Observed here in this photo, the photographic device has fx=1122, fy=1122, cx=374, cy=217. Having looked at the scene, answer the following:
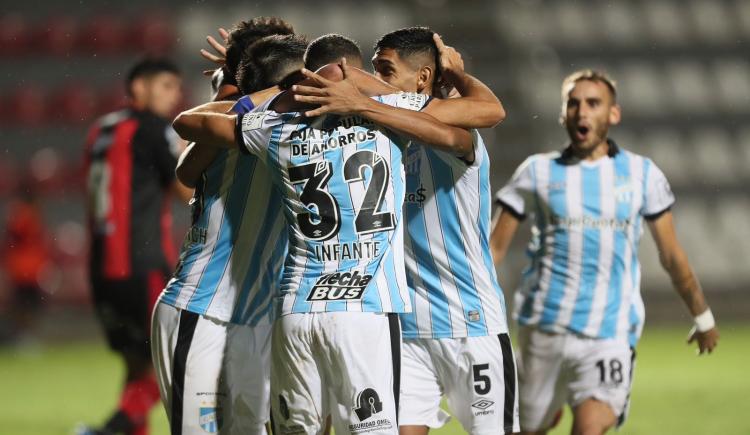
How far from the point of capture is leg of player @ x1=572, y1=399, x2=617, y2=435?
5.32 m

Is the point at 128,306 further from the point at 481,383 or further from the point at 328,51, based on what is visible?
the point at 328,51

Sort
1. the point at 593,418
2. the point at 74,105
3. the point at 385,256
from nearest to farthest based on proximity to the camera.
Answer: the point at 385,256, the point at 593,418, the point at 74,105

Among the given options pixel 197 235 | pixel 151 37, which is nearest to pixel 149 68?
pixel 197 235

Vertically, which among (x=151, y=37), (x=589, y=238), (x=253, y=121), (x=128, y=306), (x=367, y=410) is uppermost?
(x=151, y=37)

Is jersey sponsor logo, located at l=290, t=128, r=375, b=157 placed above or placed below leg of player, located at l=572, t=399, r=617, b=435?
above

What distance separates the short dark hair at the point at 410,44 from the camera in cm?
444

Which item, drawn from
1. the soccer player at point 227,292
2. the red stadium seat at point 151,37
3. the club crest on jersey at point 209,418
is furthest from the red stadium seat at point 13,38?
the club crest on jersey at point 209,418

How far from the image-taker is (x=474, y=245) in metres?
4.68

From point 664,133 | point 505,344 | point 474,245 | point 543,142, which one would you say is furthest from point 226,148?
point 664,133

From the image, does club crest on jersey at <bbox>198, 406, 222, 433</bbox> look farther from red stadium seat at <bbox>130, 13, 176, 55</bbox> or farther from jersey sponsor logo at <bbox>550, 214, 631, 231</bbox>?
red stadium seat at <bbox>130, 13, 176, 55</bbox>

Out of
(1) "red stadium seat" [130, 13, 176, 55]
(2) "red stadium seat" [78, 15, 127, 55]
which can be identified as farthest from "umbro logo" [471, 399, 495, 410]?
(2) "red stadium seat" [78, 15, 127, 55]

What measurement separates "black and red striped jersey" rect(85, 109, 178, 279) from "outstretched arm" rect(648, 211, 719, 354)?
300 cm

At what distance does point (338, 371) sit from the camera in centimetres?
385

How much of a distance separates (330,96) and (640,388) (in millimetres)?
7140
